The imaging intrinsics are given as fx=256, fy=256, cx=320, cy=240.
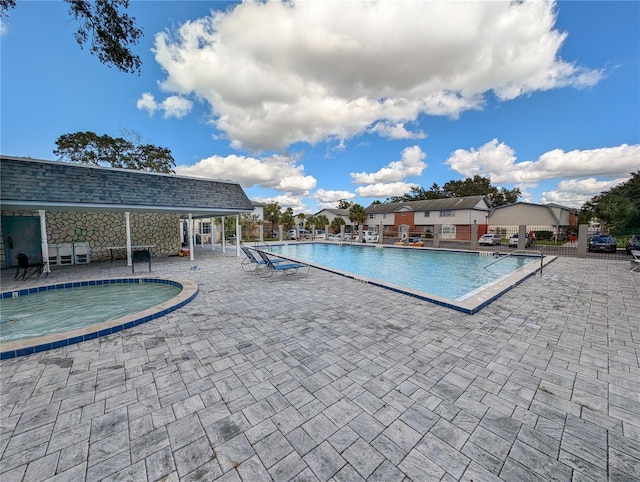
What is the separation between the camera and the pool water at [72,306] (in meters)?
4.76

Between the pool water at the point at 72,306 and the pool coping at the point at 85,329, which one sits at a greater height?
the pool coping at the point at 85,329

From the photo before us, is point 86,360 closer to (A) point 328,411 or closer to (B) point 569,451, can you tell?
(A) point 328,411

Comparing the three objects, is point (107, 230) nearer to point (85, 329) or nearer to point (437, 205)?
point (85, 329)

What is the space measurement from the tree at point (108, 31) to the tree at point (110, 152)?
2166 cm

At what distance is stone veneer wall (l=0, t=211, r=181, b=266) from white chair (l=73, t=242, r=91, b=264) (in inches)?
15.6

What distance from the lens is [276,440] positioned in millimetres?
2014

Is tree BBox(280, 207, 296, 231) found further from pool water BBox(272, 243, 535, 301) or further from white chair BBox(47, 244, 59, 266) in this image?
white chair BBox(47, 244, 59, 266)

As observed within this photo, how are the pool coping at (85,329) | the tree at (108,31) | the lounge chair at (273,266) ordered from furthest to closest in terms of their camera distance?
the lounge chair at (273,266) → the tree at (108,31) → the pool coping at (85,329)

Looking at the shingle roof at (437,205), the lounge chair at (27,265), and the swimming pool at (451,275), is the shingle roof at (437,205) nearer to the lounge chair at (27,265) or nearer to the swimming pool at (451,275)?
the swimming pool at (451,275)

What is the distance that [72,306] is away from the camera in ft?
19.7

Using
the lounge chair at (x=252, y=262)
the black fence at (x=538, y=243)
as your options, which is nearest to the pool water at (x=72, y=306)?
the lounge chair at (x=252, y=262)

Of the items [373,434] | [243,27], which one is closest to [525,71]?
[243,27]

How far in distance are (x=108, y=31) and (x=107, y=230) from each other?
1091 centimetres

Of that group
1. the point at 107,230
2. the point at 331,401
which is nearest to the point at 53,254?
the point at 107,230
